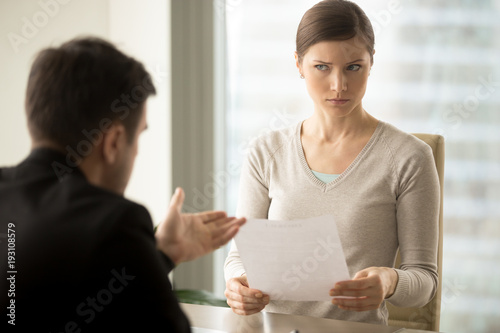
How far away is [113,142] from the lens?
0.89 m

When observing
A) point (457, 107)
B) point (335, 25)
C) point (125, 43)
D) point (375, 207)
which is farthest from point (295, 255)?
point (125, 43)

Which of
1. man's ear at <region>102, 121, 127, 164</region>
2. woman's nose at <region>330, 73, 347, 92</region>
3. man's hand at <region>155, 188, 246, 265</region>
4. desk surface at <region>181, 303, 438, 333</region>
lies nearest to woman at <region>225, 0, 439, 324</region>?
woman's nose at <region>330, 73, 347, 92</region>

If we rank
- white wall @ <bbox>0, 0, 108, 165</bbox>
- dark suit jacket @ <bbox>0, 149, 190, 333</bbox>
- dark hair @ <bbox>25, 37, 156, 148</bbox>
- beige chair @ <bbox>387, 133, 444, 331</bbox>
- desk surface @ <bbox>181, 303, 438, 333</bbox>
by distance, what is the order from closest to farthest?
dark suit jacket @ <bbox>0, 149, 190, 333</bbox>
dark hair @ <bbox>25, 37, 156, 148</bbox>
desk surface @ <bbox>181, 303, 438, 333</bbox>
beige chair @ <bbox>387, 133, 444, 331</bbox>
white wall @ <bbox>0, 0, 108, 165</bbox>

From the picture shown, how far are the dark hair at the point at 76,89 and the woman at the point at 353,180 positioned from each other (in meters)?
0.71

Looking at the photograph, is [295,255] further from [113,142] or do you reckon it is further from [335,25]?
[335,25]

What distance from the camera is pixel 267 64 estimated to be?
2971mm

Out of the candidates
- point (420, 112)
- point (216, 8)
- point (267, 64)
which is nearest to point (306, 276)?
point (420, 112)

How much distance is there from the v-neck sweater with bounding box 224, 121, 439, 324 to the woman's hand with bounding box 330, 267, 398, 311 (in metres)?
0.15

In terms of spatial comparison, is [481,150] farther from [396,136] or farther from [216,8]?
[216,8]

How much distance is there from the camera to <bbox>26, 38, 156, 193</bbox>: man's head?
0.85 meters

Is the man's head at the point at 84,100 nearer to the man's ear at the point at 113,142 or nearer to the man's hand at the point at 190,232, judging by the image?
the man's ear at the point at 113,142

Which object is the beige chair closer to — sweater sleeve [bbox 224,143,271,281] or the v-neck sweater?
the v-neck sweater

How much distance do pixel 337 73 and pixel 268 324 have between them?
0.70 m

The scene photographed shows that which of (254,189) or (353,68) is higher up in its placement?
(353,68)
